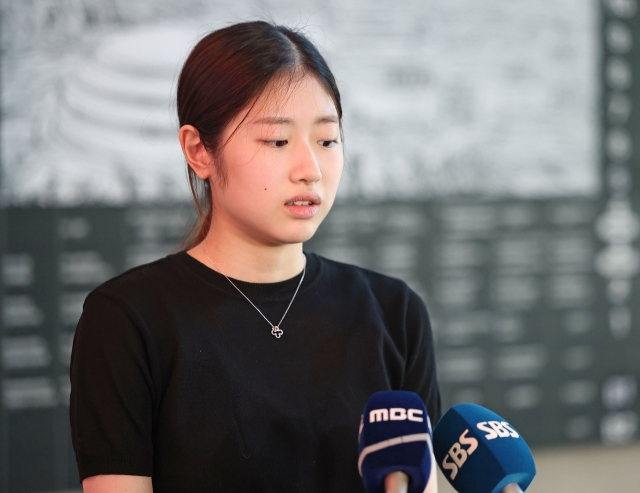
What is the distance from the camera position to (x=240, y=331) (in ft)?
3.61

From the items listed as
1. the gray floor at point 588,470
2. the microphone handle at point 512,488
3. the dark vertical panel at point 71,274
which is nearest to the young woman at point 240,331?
the microphone handle at point 512,488

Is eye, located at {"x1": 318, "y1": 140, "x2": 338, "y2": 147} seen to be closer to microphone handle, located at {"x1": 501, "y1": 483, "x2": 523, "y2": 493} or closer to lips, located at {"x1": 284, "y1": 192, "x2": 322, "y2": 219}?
lips, located at {"x1": 284, "y1": 192, "x2": 322, "y2": 219}

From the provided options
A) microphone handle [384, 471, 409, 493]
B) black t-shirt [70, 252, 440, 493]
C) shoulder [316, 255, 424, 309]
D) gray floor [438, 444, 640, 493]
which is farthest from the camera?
gray floor [438, 444, 640, 493]

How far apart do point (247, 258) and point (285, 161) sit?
0.62ft

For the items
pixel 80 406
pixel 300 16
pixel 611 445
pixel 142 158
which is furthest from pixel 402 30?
pixel 80 406

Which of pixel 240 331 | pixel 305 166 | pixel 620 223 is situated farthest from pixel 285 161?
pixel 620 223

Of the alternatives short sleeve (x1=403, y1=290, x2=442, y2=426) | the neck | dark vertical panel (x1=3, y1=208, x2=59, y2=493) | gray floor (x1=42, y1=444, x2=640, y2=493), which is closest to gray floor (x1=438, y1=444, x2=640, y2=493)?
gray floor (x1=42, y1=444, x2=640, y2=493)

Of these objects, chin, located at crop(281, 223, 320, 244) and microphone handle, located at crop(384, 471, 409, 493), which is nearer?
microphone handle, located at crop(384, 471, 409, 493)

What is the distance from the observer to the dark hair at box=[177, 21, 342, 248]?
1.05 meters

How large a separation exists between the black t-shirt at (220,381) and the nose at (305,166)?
0.21 meters

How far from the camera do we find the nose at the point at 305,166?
1.02 m

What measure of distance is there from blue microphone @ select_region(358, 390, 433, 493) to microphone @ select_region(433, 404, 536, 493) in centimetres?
9

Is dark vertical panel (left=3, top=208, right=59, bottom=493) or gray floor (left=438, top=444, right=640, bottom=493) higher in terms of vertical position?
dark vertical panel (left=3, top=208, right=59, bottom=493)

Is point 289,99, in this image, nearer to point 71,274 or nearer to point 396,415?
point 396,415
